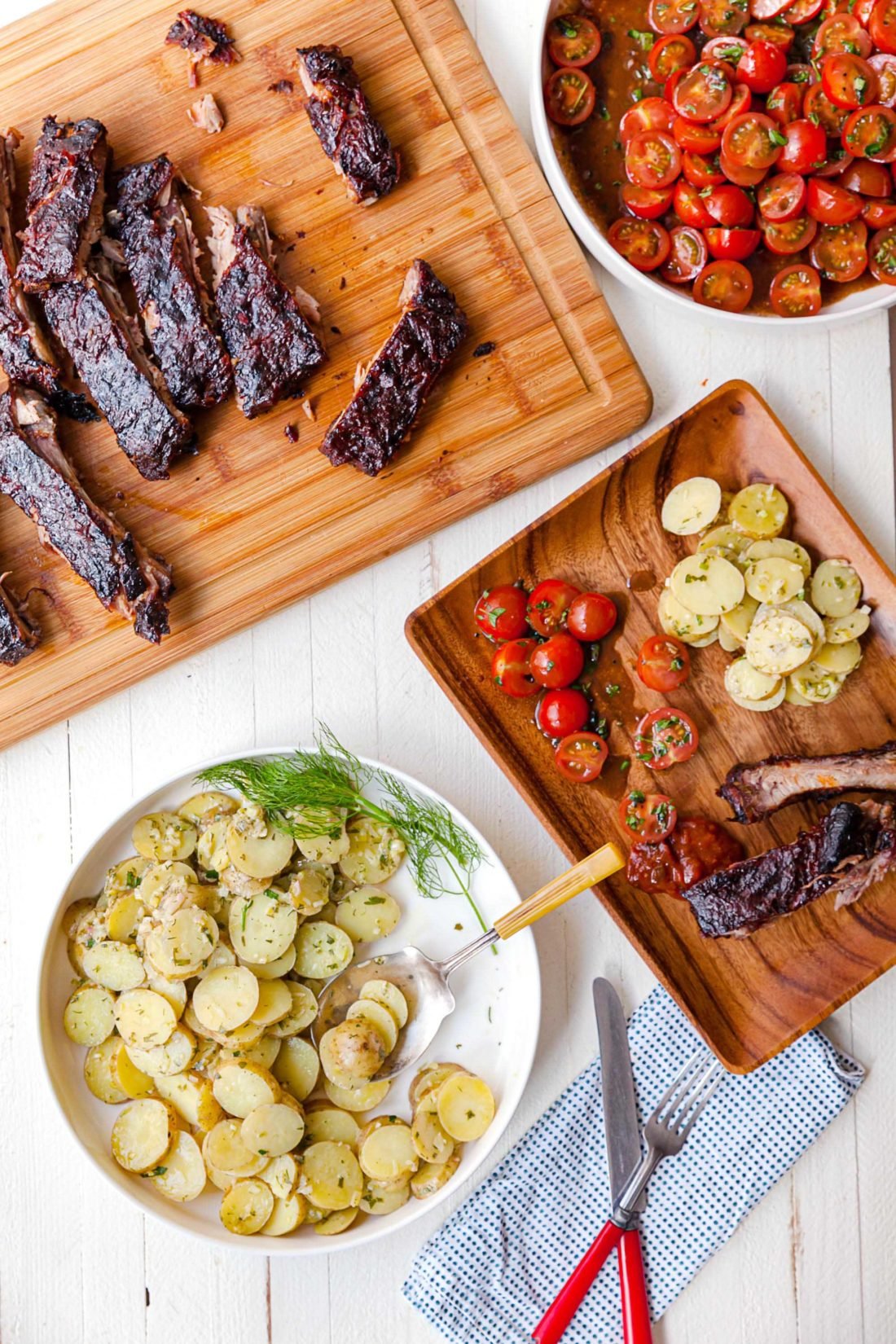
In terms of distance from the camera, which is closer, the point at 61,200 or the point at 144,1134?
the point at 61,200

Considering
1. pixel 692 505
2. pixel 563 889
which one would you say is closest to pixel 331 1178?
pixel 563 889

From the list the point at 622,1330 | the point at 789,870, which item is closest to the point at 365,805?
the point at 789,870

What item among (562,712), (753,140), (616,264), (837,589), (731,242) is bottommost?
(837,589)

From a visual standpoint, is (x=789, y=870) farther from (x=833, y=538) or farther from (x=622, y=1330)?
(x=622, y=1330)

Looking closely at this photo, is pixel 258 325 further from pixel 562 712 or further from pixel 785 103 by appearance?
pixel 785 103

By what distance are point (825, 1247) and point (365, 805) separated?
7.04ft

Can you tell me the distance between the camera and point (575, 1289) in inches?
127

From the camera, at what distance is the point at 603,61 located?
3.22 meters

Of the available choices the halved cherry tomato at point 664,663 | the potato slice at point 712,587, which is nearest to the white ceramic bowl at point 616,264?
the potato slice at point 712,587

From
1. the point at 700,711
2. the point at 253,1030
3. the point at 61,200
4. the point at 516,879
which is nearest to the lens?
the point at 61,200

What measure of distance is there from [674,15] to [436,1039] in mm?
3330

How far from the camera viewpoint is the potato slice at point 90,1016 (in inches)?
128

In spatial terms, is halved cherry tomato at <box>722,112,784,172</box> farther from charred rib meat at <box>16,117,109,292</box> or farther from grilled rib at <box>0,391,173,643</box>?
grilled rib at <box>0,391,173,643</box>

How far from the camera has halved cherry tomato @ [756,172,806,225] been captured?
3.15 meters
